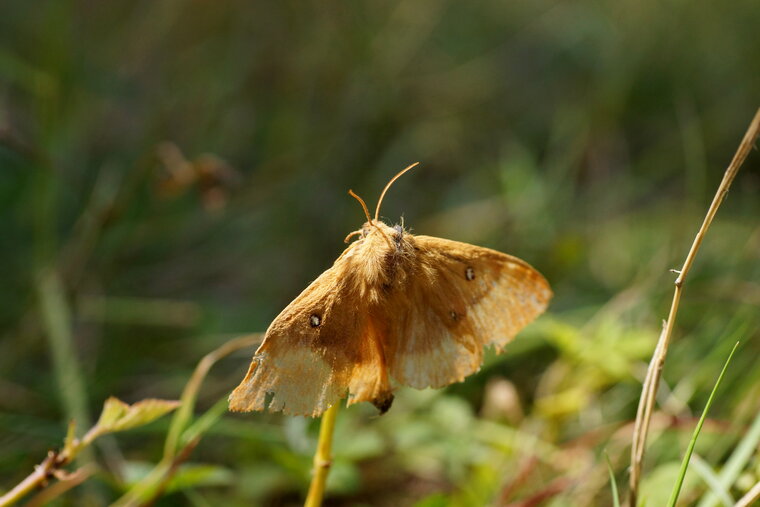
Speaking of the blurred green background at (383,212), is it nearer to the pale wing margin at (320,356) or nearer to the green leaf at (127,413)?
the green leaf at (127,413)

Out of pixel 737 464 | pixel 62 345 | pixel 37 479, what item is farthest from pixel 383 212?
pixel 37 479

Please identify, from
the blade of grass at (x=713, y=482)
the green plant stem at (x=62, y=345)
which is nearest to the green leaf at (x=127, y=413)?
the green plant stem at (x=62, y=345)

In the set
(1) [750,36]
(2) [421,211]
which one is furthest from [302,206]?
(1) [750,36]

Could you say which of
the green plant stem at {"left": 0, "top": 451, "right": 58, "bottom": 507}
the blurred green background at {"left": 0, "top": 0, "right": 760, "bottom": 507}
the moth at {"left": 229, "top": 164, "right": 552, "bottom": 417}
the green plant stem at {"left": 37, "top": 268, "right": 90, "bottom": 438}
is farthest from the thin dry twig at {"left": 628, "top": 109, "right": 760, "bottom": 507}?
the green plant stem at {"left": 37, "top": 268, "right": 90, "bottom": 438}

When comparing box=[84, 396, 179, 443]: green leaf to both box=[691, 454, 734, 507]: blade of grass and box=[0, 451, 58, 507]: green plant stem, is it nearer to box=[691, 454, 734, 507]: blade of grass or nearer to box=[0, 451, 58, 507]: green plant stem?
box=[0, 451, 58, 507]: green plant stem

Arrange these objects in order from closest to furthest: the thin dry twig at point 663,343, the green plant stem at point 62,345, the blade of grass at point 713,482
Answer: the thin dry twig at point 663,343 → the blade of grass at point 713,482 → the green plant stem at point 62,345

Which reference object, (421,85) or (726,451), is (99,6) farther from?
(726,451)

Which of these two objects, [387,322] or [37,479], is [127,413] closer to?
[37,479]
